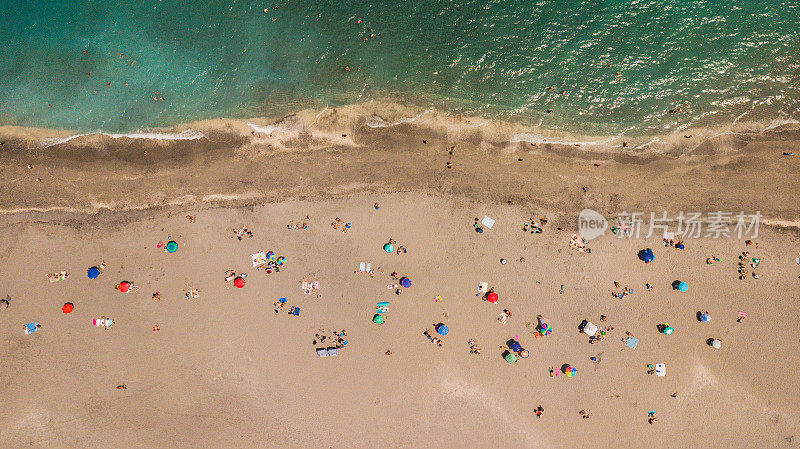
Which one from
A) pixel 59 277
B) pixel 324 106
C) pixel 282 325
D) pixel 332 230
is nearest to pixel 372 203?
pixel 332 230

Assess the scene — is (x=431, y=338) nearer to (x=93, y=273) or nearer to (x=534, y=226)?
(x=534, y=226)

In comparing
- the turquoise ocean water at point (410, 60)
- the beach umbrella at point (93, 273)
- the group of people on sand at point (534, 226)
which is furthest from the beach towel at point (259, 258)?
the group of people on sand at point (534, 226)

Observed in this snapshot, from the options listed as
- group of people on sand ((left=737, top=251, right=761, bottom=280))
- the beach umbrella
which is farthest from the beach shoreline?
the beach umbrella

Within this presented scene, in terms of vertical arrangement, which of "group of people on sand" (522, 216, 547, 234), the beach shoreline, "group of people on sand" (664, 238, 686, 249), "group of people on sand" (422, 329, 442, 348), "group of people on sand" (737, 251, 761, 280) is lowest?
"group of people on sand" (422, 329, 442, 348)

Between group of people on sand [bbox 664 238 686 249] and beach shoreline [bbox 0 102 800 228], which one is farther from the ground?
beach shoreline [bbox 0 102 800 228]

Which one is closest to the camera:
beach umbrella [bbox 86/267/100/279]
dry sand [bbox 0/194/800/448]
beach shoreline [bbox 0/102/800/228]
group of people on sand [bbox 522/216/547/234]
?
dry sand [bbox 0/194/800/448]

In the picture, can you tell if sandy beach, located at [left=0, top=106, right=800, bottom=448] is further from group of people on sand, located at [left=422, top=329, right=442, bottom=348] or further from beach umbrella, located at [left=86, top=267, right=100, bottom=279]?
beach umbrella, located at [left=86, top=267, right=100, bottom=279]
